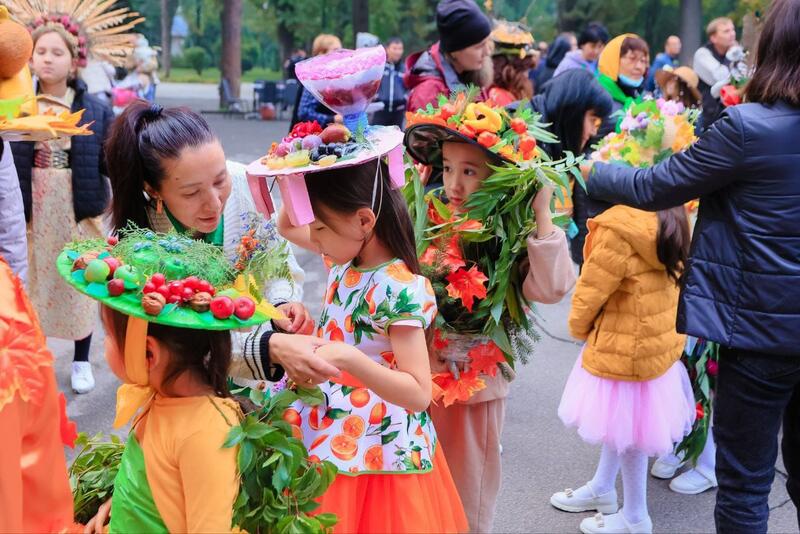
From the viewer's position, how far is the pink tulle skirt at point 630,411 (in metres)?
3.42

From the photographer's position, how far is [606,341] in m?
3.48

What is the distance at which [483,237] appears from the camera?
274 centimetres

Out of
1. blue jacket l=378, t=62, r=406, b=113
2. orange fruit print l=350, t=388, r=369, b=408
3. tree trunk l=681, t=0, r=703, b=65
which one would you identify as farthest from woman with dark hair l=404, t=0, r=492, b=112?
tree trunk l=681, t=0, r=703, b=65

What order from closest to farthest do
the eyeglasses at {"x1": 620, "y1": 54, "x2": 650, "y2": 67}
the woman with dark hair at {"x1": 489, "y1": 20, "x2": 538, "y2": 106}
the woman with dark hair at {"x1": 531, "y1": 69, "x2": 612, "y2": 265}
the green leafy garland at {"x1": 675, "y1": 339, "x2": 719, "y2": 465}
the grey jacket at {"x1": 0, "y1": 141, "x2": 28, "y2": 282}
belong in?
1. the grey jacket at {"x1": 0, "y1": 141, "x2": 28, "y2": 282}
2. the green leafy garland at {"x1": 675, "y1": 339, "x2": 719, "y2": 465}
3. the woman with dark hair at {"x1": 531, "y1": 69, "x2": 612, "y2": 265}
4. the woman with dark hair at {"x1": 489, "y1": 20, "x2": 538, "y2": 106}
5. the eyeglasses at {"x1": 620, "y1": 54, "x2": 650, "y2": 67}

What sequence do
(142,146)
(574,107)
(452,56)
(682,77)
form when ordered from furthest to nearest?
(682,77) → (452,56) → (574,107) → (142,146)

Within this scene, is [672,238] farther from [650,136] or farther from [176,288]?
[176,288]

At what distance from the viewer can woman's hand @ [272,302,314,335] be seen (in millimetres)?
2195

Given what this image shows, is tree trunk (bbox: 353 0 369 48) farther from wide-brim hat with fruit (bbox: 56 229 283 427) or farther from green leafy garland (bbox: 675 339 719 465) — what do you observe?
wide-brim hat with fruit (bbox: 56 229 283 427)

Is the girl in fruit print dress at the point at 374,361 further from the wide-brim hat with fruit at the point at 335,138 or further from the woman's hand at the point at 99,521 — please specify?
the woman's hand at the point at 99,521

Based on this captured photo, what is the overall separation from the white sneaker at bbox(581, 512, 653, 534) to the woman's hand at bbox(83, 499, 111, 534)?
85.6 inches

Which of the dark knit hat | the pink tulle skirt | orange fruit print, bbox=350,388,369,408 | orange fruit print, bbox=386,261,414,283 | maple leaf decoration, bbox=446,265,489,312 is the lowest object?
the pink tulle skirt

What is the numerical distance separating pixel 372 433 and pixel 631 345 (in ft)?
5.23

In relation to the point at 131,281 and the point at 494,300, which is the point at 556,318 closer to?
the point at 494,300

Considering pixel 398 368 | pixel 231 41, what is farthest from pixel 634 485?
pixel 231 41
